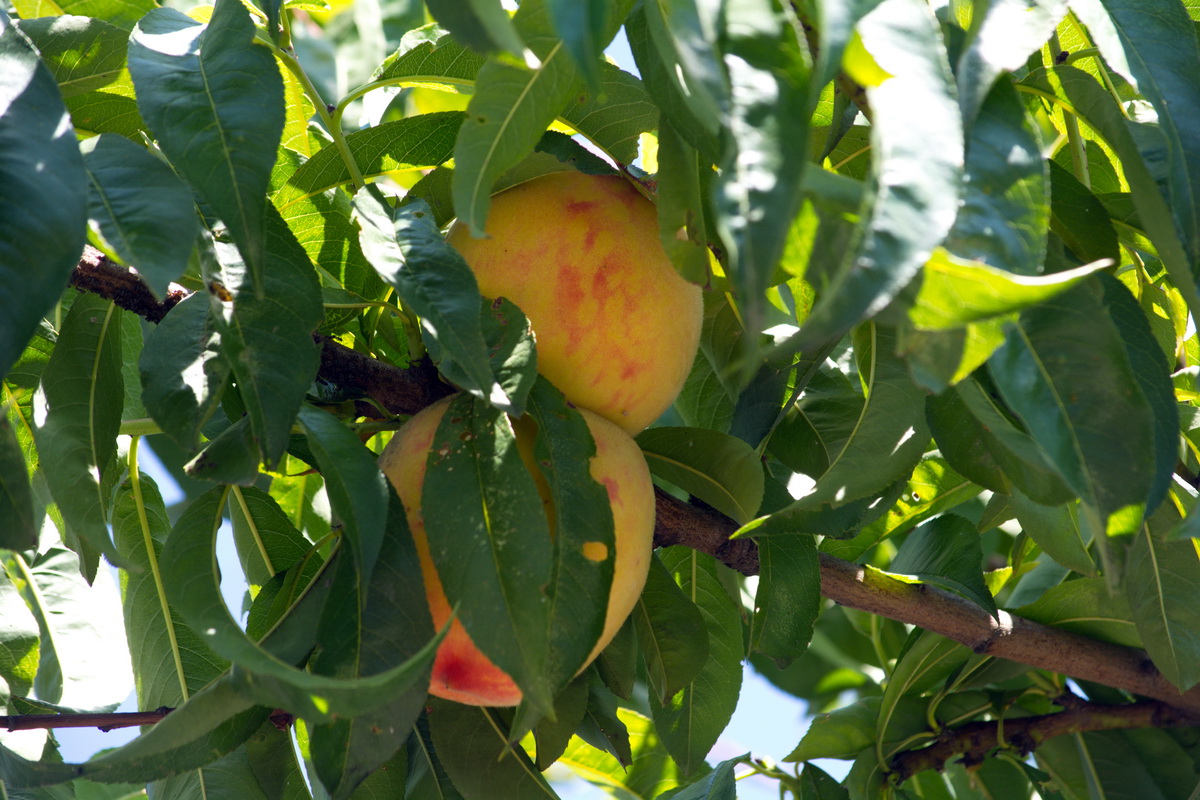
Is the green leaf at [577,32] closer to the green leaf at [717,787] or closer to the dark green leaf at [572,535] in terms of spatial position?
the dark green leaf at [572,535]

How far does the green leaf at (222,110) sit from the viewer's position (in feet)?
1.99

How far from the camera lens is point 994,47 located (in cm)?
52

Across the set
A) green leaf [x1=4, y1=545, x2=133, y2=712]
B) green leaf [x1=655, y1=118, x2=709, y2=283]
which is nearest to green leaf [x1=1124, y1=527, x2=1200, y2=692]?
green leaf [x1=655, y1=118, x2=709, y2=283]

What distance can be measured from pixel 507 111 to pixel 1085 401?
37 centimetres

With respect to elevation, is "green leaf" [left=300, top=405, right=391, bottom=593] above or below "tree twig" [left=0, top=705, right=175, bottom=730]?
above

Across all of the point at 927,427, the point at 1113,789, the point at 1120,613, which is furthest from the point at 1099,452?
the point at 1113,789

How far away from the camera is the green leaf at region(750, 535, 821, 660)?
92 centimetres

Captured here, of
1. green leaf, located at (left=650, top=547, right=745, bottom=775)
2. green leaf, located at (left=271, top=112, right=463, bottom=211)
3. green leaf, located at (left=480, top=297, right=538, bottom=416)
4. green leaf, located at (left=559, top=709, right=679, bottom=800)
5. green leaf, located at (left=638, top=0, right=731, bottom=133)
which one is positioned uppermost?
green leaf, located at (left=638, top=0, right=731, bottom=133)

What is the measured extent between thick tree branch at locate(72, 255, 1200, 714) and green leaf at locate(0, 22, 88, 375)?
196 millimetres

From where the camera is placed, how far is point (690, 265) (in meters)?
0.73

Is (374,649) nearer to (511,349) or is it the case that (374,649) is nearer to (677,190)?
(511,349)

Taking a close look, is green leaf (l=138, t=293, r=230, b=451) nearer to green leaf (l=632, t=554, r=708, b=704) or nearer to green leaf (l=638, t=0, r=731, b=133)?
green leaf (l=638, t=0, r=731, b=133)

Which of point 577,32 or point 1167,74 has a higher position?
point 577,32

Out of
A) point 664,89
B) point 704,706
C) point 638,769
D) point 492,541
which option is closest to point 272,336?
point 492,541
